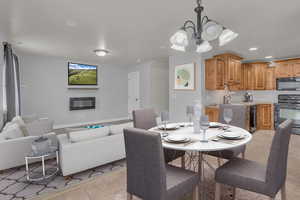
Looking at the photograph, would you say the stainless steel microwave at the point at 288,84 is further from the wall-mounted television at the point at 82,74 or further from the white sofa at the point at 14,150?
the white sofa at the point at 14,150

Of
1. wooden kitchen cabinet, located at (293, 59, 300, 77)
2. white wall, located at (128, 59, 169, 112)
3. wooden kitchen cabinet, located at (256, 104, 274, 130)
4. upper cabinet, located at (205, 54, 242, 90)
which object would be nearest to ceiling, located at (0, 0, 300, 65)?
upper cabinet, located at (205, 54, 242, 90)

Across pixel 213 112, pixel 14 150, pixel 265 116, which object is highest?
pixel 213 112

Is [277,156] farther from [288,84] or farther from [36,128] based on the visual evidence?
[288,84]

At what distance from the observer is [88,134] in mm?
2379

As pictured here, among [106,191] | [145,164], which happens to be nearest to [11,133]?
[106,191]

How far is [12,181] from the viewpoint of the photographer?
7.32 ft

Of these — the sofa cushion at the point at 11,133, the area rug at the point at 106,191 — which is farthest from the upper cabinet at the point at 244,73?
the sofa cushion at the point at 11,133

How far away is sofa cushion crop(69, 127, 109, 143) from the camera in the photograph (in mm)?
2266

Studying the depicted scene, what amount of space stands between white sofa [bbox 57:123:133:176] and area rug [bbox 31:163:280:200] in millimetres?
253

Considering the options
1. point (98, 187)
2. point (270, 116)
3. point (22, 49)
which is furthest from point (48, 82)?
point (270, 116)

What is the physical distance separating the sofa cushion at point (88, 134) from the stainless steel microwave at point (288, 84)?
533 centimetres

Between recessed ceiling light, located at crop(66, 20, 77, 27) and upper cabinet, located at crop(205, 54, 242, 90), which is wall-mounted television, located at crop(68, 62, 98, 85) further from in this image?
upper cabinet, located at crop(205, 54, 242, 90)

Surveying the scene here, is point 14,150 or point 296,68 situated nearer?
point 14,150

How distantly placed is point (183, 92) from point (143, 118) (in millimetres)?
2406
